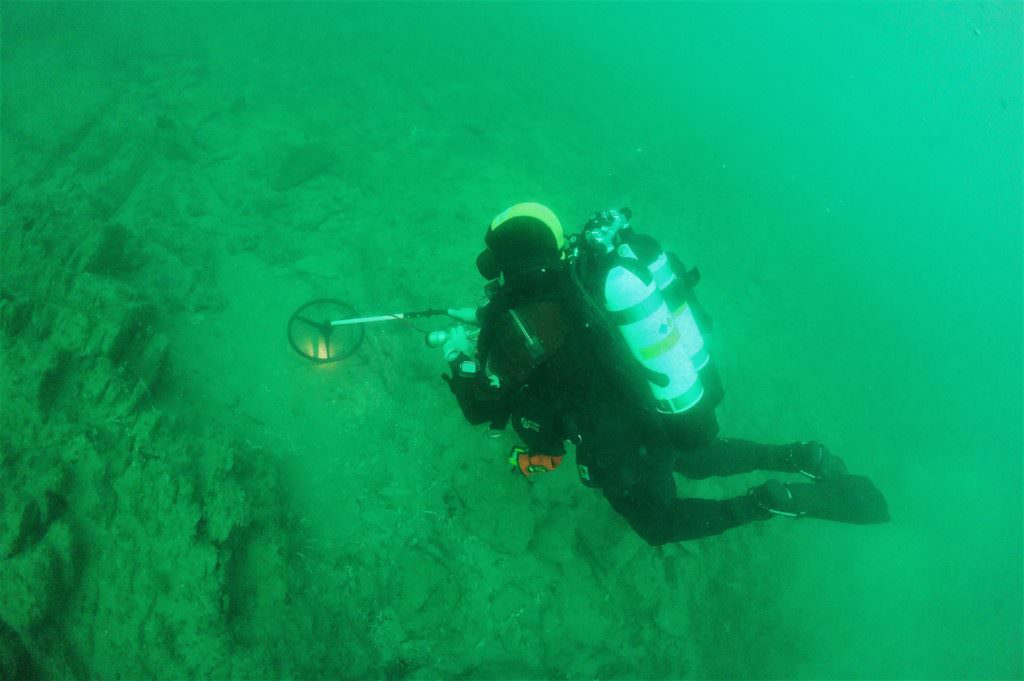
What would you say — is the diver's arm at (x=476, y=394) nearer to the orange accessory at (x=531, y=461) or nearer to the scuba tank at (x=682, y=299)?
the orange accessory at (x=531, y=461)

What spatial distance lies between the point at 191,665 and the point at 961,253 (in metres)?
24.1

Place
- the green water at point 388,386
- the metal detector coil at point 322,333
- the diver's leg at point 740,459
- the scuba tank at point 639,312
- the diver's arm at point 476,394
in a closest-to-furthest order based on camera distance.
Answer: the scuba tank at point 639,312 < the diver's arm at point 476,394 < the green water at point 388,386 < the diver's leg at point 740,459 < the metal detector coil at point 322,333

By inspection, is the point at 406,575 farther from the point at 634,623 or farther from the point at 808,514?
the point at 808,514

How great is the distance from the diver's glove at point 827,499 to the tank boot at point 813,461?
0.19 ft

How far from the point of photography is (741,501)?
12.2 feet

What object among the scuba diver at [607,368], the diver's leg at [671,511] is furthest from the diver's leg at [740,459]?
the diver's leg at [671,511]

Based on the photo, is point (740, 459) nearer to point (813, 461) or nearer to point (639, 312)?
point (813, 461)

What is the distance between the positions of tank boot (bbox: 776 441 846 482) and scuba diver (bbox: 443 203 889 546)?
0.15 metres

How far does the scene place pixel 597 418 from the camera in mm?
3289

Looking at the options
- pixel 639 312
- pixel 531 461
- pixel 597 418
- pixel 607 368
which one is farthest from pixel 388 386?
pixel 639 312

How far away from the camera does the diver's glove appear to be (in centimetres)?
362

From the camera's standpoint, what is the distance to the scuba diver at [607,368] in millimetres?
2877

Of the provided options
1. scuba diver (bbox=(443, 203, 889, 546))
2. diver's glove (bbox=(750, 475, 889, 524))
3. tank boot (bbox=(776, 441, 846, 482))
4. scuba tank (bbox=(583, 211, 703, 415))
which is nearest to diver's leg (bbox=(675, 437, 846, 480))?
tank boot (bbox=(776, 441, 846, 482))

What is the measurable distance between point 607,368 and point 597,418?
37 centimetres
